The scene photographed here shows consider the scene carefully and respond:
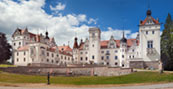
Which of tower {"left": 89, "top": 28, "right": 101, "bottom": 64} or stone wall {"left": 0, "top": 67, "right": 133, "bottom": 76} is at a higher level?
tower {"left": 89, "top": 28, "right": 101, "bottom": 64}

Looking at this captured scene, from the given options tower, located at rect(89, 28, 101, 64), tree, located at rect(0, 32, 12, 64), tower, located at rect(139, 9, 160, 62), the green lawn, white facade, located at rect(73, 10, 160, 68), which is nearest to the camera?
the green lawn

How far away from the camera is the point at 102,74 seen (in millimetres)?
46312

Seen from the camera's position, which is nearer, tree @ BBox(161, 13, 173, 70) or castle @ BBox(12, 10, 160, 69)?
tree @ BBox(161, 13, 173, 70)

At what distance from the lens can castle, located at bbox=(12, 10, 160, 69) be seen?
5978 cm

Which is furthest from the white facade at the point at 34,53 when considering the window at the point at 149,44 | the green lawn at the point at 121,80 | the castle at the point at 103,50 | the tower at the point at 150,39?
the window at the point at 149,44

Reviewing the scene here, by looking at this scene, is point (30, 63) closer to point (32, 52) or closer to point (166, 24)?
point (32, 52)

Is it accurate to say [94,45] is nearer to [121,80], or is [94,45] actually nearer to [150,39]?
[150,39]

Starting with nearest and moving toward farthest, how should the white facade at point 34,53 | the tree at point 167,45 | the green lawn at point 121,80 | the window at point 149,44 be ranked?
1. the green lawn at point 121,80
2. the tree at point 167,45
3. the window at point 149,44
4. the white facade at point 34,53

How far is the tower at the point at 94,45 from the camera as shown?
7644cm

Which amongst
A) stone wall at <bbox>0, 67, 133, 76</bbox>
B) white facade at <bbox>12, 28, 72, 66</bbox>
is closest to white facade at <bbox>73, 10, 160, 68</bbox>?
white facade at <bbox>12, 28, 72, 66</bbox>

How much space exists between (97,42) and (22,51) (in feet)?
111

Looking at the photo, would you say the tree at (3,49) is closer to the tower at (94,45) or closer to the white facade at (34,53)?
the white facade at (34,53)

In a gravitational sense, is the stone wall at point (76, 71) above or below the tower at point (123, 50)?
below

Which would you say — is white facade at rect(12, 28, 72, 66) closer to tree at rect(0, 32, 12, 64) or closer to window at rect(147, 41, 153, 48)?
tree at rect(0, 32, 12, 64)
